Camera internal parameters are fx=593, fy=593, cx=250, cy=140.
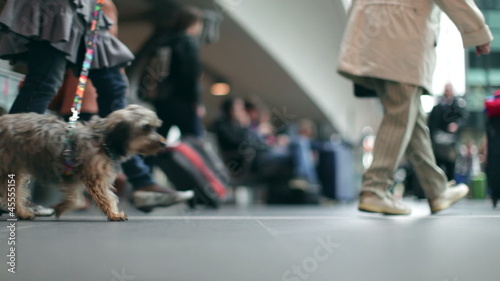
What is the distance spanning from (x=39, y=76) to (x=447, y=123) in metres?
4.25

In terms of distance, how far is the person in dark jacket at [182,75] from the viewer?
4094 millimetres

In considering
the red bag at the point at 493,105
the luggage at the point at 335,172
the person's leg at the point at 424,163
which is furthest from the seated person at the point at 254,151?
the person's leg at the point at 424,163

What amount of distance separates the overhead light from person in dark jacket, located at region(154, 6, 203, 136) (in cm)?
997

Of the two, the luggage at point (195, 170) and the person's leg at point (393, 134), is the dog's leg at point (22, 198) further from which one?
the luggage at point (195, 170)

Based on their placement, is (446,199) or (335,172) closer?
(446,199)

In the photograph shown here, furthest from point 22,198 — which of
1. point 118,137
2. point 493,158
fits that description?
point 493,158

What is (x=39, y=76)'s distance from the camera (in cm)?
257

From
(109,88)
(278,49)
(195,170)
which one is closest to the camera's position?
(109,88)

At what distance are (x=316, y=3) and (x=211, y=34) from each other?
456 centimetres

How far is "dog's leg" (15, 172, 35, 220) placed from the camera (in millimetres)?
2471

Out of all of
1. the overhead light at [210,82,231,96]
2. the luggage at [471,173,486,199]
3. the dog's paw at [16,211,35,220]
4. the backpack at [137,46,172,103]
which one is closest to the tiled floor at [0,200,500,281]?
the dog's paw at [16,211,35,220]

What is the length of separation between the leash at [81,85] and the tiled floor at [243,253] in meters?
0.28

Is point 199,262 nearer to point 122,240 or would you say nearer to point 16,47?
point 122,240

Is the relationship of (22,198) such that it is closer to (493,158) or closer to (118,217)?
(118,217)
